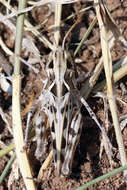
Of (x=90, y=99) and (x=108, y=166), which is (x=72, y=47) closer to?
(x=90, y=99)

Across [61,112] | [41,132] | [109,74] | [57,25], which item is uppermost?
[57,25]

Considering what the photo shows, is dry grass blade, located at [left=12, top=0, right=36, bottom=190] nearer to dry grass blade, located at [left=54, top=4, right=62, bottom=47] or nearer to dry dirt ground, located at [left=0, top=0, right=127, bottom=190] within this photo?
dry dirt ground, located at [left=0, top=0, right=127, bottom=190]

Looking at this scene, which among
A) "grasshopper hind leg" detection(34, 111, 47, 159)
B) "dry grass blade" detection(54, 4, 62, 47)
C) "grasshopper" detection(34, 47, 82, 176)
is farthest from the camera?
"dry grass blade" detection(54, 4, 62, 47)

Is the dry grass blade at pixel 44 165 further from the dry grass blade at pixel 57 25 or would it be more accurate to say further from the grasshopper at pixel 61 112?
the dry grass blade at pixel 57 25

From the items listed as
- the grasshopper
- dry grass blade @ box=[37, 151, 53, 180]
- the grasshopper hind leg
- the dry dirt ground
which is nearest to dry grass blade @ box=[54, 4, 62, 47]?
the dry dirt ground

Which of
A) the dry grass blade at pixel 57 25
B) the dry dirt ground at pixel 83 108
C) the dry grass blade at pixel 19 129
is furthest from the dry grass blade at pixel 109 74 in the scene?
the dry grass blade at pixel 19 129

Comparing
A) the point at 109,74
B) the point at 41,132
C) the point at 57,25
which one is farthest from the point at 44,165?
the point at 57,25

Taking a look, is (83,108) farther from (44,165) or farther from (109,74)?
(44,165)

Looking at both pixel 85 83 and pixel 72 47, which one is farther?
pixel 72 47

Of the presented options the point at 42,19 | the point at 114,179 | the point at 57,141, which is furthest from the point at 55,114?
the point at 42,19
